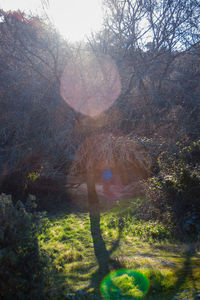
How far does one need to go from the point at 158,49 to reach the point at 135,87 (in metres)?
1.82

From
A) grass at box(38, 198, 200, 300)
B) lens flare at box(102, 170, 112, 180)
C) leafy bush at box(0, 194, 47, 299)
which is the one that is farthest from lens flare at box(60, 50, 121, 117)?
lens flare at box(102, 170, 112, 180)

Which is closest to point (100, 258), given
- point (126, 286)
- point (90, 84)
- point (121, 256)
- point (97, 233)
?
point (121, 256)

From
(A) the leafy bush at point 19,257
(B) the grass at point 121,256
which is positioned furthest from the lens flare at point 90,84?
(A) the leafy bush at point 19,257

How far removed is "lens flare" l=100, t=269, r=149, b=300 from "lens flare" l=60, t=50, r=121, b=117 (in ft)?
14.8

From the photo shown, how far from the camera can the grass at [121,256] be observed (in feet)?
11.9

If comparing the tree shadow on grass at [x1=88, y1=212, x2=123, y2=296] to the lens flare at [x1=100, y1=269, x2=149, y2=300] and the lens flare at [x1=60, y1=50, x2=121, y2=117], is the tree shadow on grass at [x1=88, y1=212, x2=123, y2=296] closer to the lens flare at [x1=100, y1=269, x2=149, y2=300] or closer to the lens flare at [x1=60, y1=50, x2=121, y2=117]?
the lens flare at [x1=100, y1=269, x2=149, y2=300]

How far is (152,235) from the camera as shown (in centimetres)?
715

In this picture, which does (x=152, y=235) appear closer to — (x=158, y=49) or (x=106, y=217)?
(x=106, y=217)

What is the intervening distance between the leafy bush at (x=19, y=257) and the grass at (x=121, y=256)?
13.8 inches

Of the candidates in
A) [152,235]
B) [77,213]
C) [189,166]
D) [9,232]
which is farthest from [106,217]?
[9,232]

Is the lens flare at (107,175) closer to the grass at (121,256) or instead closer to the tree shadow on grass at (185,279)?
the grass at (121,256)

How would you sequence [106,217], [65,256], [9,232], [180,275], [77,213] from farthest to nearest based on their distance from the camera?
[77,213], [106,217], [65,256], [180,275], [9,232]

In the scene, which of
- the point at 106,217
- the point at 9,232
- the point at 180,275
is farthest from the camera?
the point at 106,217

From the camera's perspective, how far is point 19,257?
3309 millimetres
